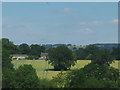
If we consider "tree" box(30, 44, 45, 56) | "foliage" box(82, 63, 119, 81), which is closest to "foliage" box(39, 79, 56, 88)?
"foliage" box(82, 63, 119, 81)

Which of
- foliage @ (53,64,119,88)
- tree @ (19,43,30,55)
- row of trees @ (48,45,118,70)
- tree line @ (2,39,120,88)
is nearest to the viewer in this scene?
foliage @ (53,64,119,88)

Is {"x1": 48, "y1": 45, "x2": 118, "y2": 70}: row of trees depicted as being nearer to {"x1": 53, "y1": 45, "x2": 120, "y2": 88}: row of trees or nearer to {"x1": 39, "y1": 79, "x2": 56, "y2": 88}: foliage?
{"x1": 53, "y1": 45, "x2": 120, "y2": 88}: row of trees

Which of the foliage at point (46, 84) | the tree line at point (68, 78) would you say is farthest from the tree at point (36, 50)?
the foliage at point (46, 84)

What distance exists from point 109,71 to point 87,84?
37.3 feet

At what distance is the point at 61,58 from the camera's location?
216ft

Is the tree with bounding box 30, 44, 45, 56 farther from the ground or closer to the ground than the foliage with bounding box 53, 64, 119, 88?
farther from the ground

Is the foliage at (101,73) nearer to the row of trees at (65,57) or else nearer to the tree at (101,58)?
the tree at (101,58)

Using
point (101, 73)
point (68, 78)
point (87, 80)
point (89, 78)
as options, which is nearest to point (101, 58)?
point (101, 73)

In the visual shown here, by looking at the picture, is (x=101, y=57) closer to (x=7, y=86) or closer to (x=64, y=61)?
(x=64, y=61)

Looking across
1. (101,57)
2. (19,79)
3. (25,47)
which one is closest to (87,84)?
(19,79)

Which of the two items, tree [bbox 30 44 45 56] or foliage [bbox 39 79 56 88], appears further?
tree [bbox 30 44 45 56]

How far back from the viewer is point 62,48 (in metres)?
67.3

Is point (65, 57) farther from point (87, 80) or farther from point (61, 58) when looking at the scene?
point (87, 80)

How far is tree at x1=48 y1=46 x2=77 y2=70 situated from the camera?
212 ft
